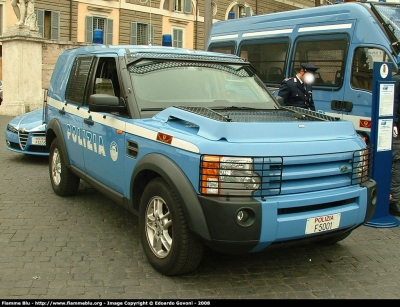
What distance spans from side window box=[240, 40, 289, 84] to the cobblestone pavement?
5.13m

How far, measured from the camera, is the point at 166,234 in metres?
4.27

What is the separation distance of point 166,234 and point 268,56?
716 cm

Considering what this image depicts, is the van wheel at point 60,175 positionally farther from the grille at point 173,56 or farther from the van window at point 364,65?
the van window at point 364,65

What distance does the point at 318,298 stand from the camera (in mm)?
3961

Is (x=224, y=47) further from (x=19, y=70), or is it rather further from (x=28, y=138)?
(x=19, y=70)

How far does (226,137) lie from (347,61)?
558cm

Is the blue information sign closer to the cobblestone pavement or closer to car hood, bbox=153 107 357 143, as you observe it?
the cobblestone pavement

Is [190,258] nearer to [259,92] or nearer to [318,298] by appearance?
[318,298]

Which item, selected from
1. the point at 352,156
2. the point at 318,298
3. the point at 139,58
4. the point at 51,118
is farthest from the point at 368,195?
the point at 51,118

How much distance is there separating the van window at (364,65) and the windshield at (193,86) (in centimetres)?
336

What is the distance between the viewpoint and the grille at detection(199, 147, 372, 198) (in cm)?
376

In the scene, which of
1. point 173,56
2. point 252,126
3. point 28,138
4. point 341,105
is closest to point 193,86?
point 173,56

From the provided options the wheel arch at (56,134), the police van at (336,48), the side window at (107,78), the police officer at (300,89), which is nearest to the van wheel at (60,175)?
the wheel arch at (56,134)

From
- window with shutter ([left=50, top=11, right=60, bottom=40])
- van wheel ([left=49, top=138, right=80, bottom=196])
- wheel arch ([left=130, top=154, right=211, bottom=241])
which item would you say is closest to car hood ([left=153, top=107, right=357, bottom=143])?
wheel arch ([left=130, top=154, right=211, bottom=241])
